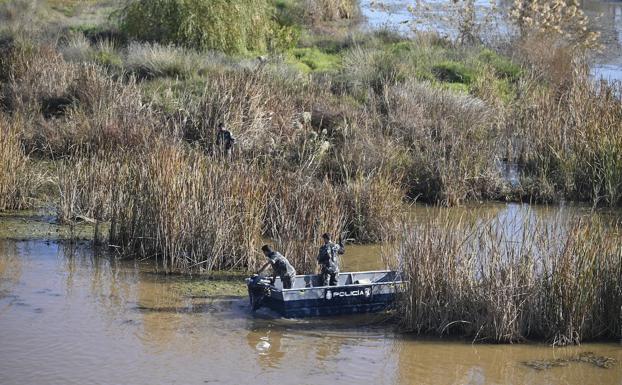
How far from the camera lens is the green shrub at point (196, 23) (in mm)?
28328

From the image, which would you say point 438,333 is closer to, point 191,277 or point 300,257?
point 300,257

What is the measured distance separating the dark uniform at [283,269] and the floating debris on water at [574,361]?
321cm

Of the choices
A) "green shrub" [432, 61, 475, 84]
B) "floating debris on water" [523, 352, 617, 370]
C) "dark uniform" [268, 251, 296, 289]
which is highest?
"green shrub" [432, 61, 475, 84]

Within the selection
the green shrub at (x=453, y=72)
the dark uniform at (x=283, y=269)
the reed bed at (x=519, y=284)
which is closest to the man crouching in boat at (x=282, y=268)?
the dark uniform at (x=283, y=269)

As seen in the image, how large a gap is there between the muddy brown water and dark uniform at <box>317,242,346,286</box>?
576mm

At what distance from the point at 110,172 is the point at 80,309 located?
12.6 ft

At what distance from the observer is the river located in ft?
113

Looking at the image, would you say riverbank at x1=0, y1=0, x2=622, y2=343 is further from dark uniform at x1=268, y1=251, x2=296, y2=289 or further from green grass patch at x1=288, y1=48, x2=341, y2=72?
dark uniform at x1=268, y1=251, x2=296, y2=289

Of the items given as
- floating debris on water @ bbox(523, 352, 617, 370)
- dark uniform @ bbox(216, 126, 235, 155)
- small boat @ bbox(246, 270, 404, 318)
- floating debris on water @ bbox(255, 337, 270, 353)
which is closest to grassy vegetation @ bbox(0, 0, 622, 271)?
dark uniform @ bbox(216, 126, 235, 155)

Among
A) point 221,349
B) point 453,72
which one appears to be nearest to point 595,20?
point 453,72

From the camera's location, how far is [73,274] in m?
15.6

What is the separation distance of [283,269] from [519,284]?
10.1 feet

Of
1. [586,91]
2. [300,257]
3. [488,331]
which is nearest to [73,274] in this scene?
[300,257]

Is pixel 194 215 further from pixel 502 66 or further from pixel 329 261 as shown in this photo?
pixel 502 66
